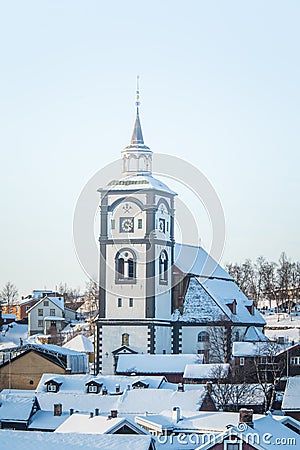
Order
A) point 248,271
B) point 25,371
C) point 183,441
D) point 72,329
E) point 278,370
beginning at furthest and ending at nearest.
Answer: point 248,271, point 72,329, point 25,371, point 278,370, point 183,441

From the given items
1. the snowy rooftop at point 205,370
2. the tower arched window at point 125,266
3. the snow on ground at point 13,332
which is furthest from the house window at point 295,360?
the snow on ground at point 13,332

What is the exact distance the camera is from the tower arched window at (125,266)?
7031 centimetres

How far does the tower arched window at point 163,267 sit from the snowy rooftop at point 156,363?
7661 millimetres

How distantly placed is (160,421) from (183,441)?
3.35 m

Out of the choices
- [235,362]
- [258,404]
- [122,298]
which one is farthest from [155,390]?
[122,298]

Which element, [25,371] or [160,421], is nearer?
[160,421]

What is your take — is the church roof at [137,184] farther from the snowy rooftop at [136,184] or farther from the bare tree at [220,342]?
the bare tree at [220,342]

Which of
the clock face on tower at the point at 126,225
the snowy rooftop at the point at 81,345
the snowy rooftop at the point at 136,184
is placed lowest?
the snowy rooftop at the point at 81,345

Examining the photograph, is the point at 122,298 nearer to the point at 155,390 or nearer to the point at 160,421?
the point at 155,390

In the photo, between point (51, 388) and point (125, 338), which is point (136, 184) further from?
point (51, 388)

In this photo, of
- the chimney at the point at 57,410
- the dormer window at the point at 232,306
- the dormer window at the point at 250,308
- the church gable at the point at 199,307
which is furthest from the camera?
the dormer window at the point at 250,308

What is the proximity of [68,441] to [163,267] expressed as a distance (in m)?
39.0

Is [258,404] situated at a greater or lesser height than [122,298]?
lesser

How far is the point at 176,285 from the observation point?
72.5 meters
